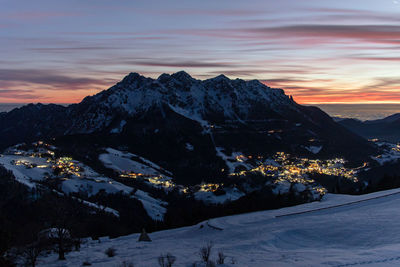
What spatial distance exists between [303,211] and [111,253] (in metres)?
36.2

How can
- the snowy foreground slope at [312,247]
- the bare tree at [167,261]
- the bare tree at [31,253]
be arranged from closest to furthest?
the snowy foreground slope at [312,247]
the bare tree at [167,261]
the bare tree at [31,253]

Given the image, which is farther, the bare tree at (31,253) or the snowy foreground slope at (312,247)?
the bare tree at (31,253)

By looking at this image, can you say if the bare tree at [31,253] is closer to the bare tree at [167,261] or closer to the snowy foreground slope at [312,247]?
the snowy foreground slope at [312,247]

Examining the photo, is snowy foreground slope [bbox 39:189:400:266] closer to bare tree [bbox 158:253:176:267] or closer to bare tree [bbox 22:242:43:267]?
bare tree [bbox 158:253:176:267]

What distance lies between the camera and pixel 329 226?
4131cm

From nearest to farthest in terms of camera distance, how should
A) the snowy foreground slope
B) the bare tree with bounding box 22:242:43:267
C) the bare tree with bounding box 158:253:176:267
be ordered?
the snowy foreground slope, the bare tree with bounding box 158:253:176:267, the bare tree with bounding box 22:242:43:267

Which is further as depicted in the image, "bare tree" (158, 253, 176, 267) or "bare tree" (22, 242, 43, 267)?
"bare tree" (22, 242, 43, 267)

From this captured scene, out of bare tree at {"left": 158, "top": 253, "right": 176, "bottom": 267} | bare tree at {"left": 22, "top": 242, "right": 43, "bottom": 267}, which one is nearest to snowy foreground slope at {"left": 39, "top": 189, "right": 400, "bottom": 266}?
bare tree at {"left": 158, "top": 253, "right": 176, "bottom": 267}

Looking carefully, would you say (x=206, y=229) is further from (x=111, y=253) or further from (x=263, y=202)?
(x=263, y=202)

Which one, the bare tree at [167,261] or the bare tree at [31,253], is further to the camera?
the bare tree at [31,253]

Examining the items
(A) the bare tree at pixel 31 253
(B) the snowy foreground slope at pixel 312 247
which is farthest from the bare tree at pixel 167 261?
(A) the bare tree at pixel 31 253

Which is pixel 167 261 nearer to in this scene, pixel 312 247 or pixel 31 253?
pixel 312 247

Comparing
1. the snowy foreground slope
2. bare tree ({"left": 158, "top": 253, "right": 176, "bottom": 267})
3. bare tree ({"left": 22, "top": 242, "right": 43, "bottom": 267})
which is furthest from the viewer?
bare tree ({"left": 22, "top": 242, "right": 43, "bottom": 267})

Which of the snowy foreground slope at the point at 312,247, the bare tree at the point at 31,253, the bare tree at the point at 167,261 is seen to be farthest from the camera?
the bare tree at the point at 31,253
